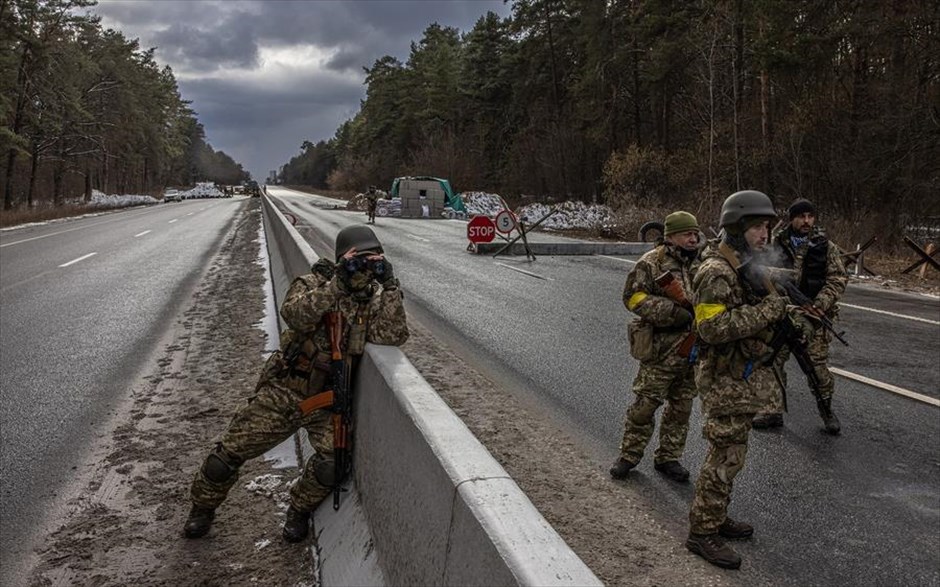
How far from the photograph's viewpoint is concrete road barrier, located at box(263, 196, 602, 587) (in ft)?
5.49

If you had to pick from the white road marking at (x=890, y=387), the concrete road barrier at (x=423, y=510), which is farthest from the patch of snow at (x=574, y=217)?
the concrete road barrier at (x=423, y=510)

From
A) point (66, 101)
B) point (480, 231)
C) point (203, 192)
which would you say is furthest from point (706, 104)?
point (203, 192)

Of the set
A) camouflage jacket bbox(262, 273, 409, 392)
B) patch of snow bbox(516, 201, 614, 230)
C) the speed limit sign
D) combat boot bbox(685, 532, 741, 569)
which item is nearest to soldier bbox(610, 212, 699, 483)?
combat boot bbox(685, 532, 741, 569)

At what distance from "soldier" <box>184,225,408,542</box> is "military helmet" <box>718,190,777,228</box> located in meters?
1.76

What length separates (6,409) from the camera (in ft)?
18.5

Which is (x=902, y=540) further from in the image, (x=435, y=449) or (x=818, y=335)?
(x=435, y=449)

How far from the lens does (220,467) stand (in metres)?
3.55

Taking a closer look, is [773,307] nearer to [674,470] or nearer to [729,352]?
[729,352]

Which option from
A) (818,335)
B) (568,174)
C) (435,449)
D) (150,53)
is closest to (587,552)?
(435,449)

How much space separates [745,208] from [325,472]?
8.14 feet

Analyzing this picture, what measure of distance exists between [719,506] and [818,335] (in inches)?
109

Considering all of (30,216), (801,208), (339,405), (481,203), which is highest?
(481,203)

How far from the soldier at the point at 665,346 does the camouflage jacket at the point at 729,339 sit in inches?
30.5

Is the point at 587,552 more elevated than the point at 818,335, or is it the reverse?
the point at 818,335
